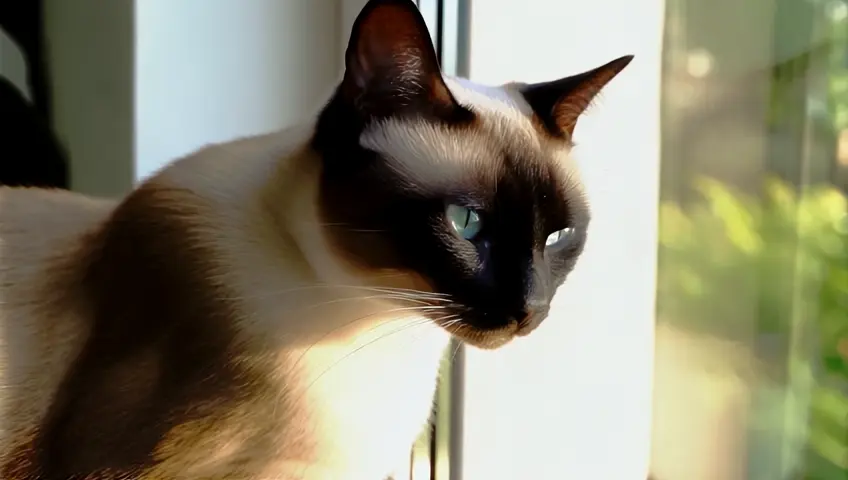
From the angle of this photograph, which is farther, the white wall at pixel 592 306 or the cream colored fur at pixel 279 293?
the white wall at pixel 592 306

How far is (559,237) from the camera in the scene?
0.80 m

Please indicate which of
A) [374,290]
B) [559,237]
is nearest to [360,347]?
[374,290]

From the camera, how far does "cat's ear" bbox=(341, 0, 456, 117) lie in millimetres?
675

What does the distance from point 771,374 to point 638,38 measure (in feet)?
1.59

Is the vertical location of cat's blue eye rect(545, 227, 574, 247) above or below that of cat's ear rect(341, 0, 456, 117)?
below

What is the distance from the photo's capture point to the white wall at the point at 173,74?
32.5 inches

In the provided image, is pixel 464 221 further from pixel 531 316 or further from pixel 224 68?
pixel 224 68

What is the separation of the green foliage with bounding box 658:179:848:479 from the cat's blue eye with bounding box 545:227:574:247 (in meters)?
0.41

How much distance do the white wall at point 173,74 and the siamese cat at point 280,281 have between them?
0.07 m

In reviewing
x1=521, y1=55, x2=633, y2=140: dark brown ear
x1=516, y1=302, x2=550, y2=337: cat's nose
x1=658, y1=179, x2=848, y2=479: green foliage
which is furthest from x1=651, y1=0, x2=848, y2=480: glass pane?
x1=516, y1=302, x2=550, y2=337: cat's nose

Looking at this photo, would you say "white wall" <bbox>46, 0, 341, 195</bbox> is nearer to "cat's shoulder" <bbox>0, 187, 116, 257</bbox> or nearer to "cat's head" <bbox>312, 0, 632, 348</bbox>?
"cat's shoulder" <bbox>0, 187, 116, 257</bbox>

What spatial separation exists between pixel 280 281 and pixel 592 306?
51cm

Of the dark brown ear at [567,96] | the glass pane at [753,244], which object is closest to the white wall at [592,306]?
the glass pane at [753,244]

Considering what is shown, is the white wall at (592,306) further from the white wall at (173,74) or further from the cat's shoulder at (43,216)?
the cat's shoulder at (43,216)
